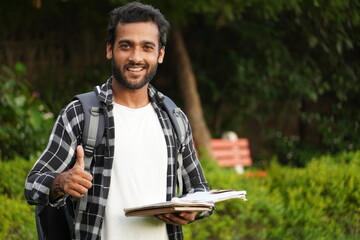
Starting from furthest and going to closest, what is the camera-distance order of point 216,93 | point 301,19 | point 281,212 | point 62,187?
1. point 216,93
2. point 301,19
3. point 281,212
4. point 62,187

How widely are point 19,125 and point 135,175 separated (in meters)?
5.38

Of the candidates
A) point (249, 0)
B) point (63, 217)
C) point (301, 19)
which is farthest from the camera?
point (301, 19)

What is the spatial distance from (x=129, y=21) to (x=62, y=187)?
30.0 inches

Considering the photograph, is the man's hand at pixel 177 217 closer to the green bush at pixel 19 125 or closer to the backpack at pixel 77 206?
the backpack at pixel 77 206

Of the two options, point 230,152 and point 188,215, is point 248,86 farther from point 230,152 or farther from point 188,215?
point 188,215

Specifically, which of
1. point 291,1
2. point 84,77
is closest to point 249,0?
point 291,1

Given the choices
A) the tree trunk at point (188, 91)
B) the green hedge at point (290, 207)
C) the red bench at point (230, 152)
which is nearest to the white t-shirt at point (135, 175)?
the green hedge at point (290, 207)

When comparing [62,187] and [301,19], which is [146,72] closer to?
[62,187]

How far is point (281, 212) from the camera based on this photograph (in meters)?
6.50

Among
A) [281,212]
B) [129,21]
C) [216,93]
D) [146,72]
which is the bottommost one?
[281,212]

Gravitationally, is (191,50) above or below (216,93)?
above

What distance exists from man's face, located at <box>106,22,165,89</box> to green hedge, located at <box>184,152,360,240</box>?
3116 mm

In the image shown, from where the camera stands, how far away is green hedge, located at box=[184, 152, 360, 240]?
618cm

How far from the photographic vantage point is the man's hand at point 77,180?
2.62m
